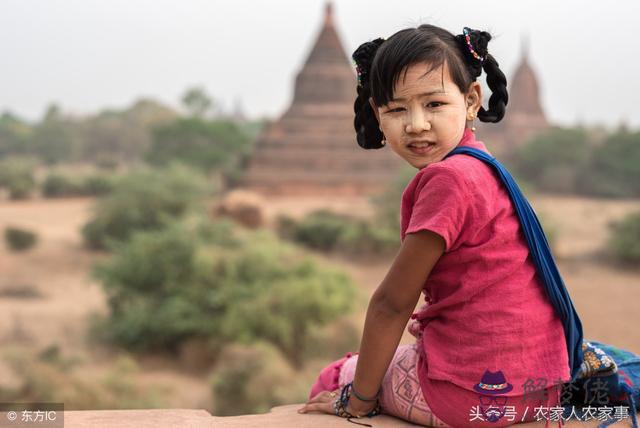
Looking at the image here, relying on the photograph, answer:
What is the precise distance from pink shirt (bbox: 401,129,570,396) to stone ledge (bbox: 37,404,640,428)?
0.66 feet

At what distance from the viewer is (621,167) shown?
28.2 m

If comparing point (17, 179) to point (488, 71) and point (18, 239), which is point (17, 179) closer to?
point (18, 239)

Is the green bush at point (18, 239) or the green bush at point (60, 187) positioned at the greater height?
the green bush at point (60, 187)

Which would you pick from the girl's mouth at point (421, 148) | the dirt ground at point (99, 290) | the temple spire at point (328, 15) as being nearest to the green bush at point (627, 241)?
the dirt ground at point (99, 290)

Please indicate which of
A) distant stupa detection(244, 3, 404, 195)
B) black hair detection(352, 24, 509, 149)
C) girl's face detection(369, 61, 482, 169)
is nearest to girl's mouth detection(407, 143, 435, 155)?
girl's face detection(369, 61, 482, 169)

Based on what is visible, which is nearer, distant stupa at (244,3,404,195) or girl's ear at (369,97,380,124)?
girl's ear at (369,97,380,124)

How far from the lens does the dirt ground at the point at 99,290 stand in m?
9.43

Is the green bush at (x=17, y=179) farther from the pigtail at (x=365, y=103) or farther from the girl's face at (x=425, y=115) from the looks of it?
the girl's face at (x=425, y=115)

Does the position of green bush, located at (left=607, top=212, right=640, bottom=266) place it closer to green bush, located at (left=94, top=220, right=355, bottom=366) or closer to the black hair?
green bush, located at (left=94, top=220, right=355, bottom=366)

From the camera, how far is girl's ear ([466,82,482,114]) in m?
1.77

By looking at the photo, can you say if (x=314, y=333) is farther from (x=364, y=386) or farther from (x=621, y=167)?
(x=621, y=167)

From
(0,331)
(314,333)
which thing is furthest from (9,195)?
(314,333)

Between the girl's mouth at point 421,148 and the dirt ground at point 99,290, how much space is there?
638cm

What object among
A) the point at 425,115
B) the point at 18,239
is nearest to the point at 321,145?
the point at 18,239
